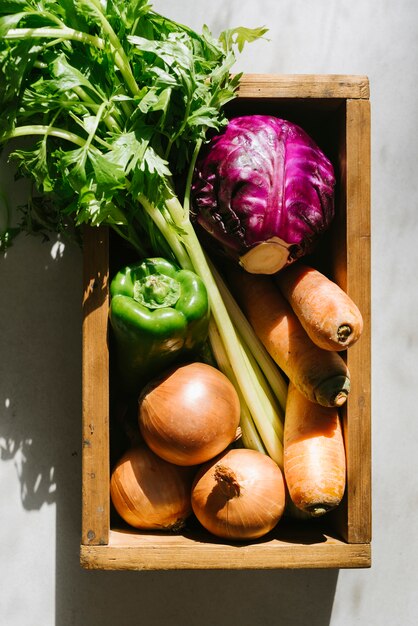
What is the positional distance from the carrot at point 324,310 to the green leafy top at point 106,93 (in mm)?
265

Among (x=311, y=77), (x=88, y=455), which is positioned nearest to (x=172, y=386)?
(x=88, y=455)

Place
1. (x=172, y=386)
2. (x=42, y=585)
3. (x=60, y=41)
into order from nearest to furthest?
(x=60, y=41) < (x=172, y=386) < (x=42, y=585)

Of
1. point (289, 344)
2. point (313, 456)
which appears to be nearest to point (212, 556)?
point (313, 456)

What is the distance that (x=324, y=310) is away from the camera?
106 centimetres

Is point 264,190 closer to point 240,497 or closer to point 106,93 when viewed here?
point 106,93

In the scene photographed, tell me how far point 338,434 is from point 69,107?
2.18 ft

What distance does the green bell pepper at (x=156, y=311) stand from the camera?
1069 millimetres

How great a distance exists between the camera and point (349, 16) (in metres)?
1.33

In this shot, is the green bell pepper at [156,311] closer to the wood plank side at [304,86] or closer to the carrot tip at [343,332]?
the carrot tip at [343,332]

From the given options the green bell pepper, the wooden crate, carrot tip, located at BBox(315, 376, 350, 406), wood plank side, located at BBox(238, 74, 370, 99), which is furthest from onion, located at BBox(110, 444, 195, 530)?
wood plank side, located at BBox(238, 74, 370, 99)

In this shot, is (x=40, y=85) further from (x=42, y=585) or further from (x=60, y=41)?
(x=42, y=585)

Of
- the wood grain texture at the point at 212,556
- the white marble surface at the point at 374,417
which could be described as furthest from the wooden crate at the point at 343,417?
the white marble surface at the point at 374,417

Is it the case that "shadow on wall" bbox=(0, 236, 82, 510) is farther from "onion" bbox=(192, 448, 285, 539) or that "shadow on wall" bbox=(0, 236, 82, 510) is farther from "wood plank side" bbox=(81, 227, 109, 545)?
"onion" bbox=(192, 448, 285, 539)

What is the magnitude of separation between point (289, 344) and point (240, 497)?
261mm
